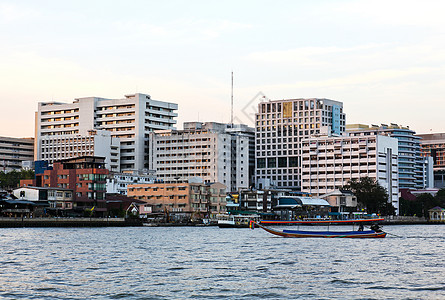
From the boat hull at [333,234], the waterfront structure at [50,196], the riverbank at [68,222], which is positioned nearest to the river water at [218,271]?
the boat hull at [333,234]

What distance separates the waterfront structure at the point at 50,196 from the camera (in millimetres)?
176750

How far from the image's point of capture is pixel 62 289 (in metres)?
54.2

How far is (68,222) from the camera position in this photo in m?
166

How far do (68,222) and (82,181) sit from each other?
73.6ft

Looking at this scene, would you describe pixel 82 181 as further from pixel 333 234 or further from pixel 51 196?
pixel 333 234

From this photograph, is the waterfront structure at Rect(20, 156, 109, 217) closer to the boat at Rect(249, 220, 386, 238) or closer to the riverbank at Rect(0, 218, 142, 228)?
the riverbank at Rect(0, 218, 142, 228)

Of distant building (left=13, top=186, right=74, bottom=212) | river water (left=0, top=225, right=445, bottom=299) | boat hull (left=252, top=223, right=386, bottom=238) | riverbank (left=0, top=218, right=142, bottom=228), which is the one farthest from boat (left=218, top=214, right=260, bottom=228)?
river water (left=0, top=225, right=445, bottom=299)

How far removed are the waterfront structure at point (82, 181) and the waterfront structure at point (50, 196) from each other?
6.85ft

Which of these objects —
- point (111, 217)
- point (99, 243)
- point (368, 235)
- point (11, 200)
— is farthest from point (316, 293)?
point (111, 217)

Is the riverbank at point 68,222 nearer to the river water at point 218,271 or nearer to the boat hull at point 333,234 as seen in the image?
the river water at point 218,271

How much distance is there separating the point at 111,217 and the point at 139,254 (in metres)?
102

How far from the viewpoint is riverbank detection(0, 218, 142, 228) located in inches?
6142

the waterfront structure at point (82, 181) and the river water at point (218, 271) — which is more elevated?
the waterfront structure at point (82, 181)

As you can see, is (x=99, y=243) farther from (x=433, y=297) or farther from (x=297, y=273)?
(x=433, y=297)
